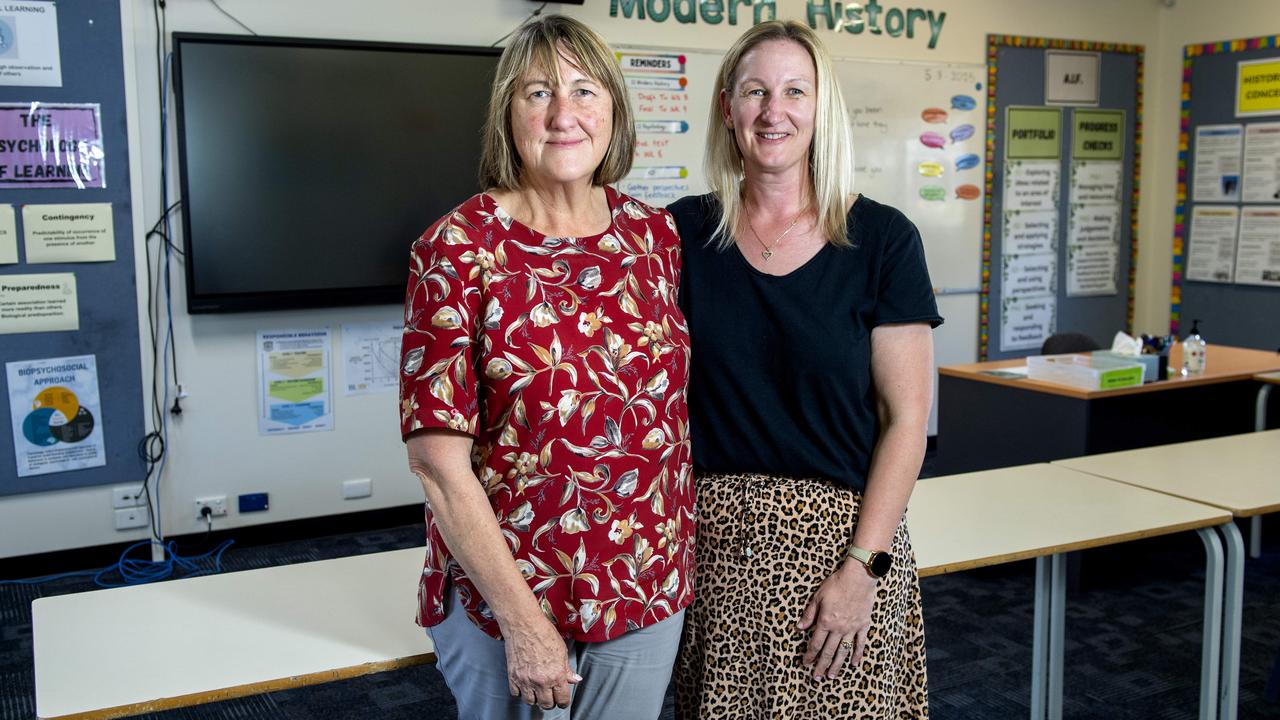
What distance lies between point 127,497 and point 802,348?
10.7 feet

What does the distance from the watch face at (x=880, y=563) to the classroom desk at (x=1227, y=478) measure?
1.16 m

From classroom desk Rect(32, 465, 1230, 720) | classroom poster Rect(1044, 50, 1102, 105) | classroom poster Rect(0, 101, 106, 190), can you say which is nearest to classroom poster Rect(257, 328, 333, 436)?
classroom poster Rect(0, 101, 106, 190)

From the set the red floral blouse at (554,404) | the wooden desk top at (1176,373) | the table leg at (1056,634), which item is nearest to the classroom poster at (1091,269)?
the wooden desk top at (1176,373)

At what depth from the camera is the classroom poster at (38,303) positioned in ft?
12.0

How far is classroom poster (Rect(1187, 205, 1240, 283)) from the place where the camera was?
5.83 m

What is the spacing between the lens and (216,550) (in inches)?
160

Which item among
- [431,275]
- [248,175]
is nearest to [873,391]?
[431,275]

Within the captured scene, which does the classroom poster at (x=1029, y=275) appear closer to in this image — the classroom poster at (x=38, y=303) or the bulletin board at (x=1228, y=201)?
the bulletin board at (x=1228, y=201)

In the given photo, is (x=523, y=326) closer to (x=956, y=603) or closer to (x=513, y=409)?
(x=513, y=409)

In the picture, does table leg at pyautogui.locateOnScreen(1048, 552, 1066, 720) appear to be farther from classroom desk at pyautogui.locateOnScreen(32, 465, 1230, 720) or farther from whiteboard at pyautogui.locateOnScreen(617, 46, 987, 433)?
whiteboard at pyautogui.locateOnScreen(617, 46, 987, 433)

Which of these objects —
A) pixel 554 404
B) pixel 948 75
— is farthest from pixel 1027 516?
pixel 948 75

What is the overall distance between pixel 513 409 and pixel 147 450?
124 inches

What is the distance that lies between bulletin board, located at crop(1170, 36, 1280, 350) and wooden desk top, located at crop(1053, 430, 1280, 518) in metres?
3.13

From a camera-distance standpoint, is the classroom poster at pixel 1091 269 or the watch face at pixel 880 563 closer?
the watch face at pixel 880 563
